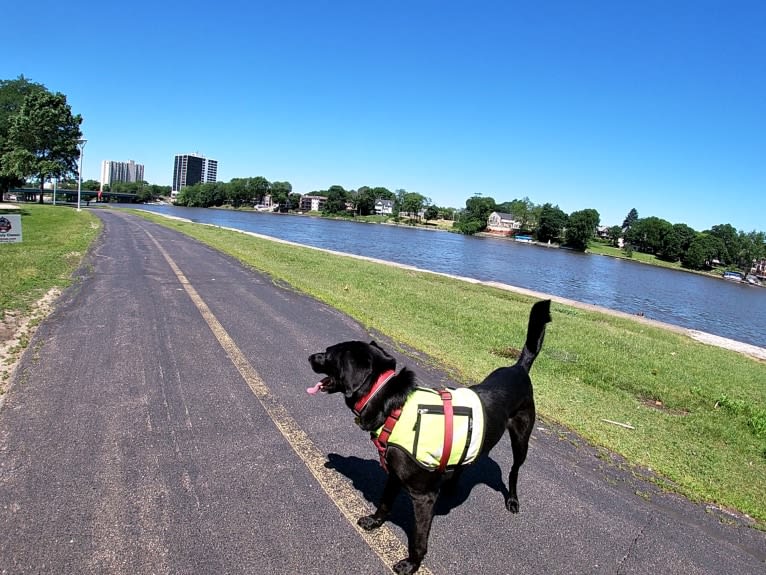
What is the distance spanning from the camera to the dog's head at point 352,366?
2.99 meters

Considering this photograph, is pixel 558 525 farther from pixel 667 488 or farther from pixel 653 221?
pixel 653 221

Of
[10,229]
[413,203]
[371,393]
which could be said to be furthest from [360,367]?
[413,203]

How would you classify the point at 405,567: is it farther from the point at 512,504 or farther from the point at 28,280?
the point at 28,280

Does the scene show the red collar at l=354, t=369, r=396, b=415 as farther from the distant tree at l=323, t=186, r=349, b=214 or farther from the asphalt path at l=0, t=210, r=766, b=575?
the distant tree at l=323, t=186, r=349, b=214

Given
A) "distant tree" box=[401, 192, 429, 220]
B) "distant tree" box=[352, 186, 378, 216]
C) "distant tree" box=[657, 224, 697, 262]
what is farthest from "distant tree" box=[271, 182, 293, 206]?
"distant tree" box=[657, 224, 697, 262]

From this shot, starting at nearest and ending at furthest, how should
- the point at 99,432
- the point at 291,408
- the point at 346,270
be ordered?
the point at 99,432
the point at 291,408
the point at 346,270

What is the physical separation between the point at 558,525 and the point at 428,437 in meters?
1.52

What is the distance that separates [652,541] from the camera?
10.9 feet

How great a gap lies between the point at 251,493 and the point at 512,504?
2083mm

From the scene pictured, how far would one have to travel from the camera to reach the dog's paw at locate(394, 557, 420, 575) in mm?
2781

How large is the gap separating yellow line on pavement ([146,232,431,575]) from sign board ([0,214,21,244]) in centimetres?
1463

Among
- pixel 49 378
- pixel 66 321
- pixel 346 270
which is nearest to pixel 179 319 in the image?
pixel 66 321

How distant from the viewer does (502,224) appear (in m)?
154

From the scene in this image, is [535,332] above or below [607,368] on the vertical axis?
above
